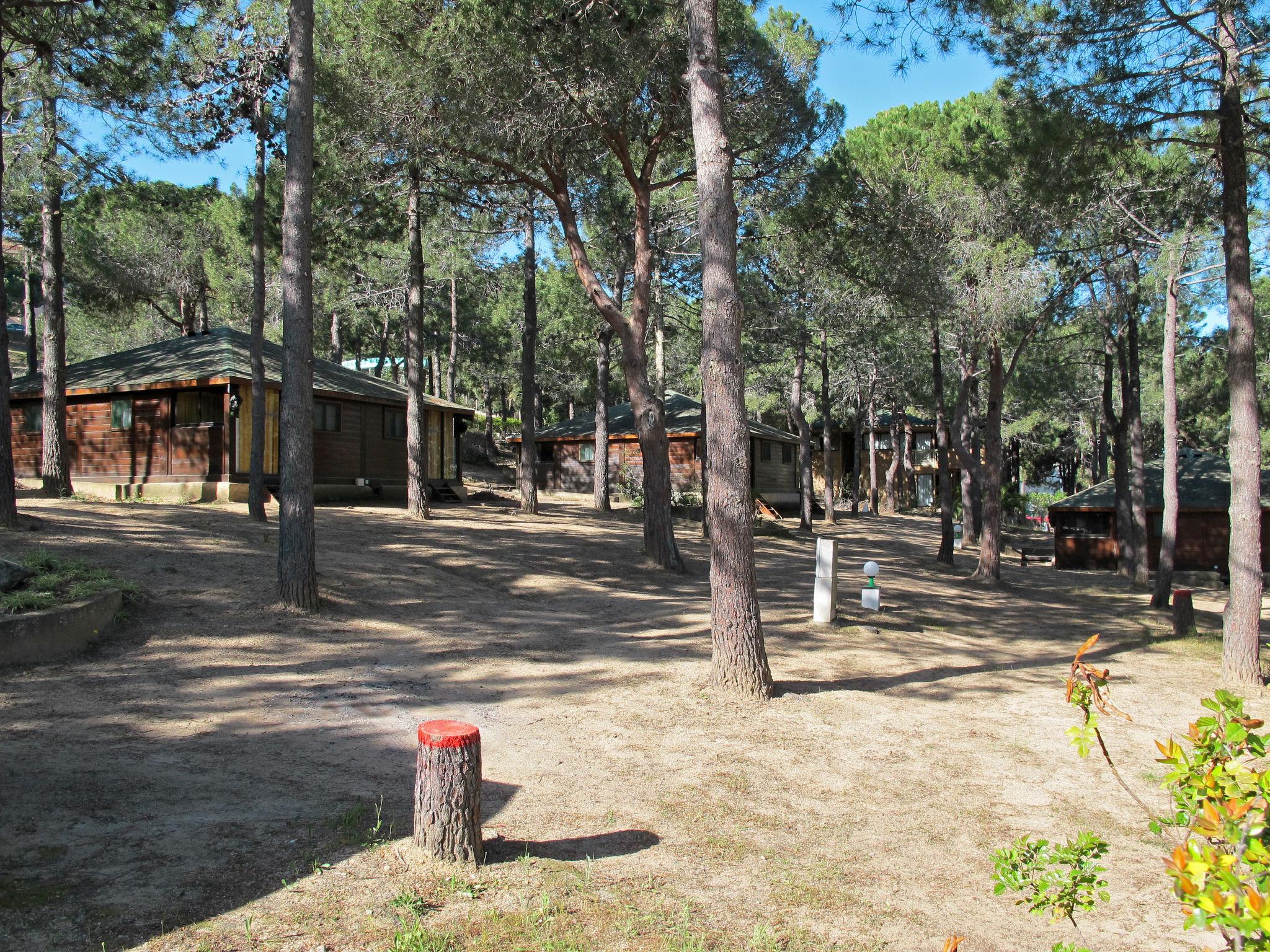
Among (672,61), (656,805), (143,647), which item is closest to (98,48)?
(672,61)

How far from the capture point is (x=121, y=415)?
19.7 meters

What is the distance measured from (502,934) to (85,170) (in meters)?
14.2

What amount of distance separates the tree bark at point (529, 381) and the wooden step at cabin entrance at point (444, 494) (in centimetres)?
236

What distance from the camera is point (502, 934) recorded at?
3.62m

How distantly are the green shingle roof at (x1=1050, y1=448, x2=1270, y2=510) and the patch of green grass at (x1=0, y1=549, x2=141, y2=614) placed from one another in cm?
2635

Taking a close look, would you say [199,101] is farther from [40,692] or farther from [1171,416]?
[1171,416]

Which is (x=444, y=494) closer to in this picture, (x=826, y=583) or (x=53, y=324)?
(x=53, y=324)

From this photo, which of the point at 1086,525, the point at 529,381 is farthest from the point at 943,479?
the point at 529,381

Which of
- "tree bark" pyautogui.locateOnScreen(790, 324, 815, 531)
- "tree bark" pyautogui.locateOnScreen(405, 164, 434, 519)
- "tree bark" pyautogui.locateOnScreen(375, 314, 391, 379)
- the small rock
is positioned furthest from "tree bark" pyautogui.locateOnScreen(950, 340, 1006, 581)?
"tree bark" pyautogui.locateOnScreen(375, 314, 391, 379)

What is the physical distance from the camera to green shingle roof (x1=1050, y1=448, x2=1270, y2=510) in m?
26.2

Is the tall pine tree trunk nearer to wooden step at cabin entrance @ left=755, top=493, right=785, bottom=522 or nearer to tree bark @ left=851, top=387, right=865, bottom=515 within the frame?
wooden step at cabin entrance @ left=755, top=493, right=785, bottom=522

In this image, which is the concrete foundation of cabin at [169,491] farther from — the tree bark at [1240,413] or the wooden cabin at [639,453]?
the tree bark at [1240,413]

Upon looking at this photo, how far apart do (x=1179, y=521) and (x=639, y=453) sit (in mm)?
17452

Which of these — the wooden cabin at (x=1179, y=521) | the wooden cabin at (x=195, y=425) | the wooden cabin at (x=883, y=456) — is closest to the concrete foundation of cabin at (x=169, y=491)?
the wooden cabin at (x=195, y=425)
